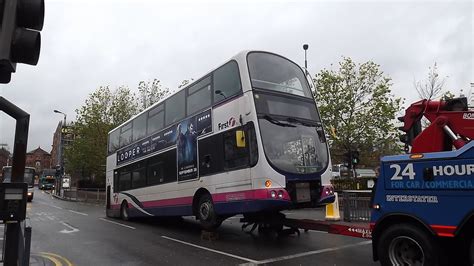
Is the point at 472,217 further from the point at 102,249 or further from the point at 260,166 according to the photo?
the point at 102,249

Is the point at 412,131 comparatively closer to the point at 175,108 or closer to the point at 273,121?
the point at 273,121

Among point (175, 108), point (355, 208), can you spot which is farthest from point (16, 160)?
point (355, 208)

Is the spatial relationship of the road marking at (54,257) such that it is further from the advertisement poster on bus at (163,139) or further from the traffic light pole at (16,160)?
the advertisement poster on bus at (163,139)

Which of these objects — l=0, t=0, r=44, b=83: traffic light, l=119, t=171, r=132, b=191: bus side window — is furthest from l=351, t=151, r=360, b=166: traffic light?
l=0, t=0, r=44, b=83: traffic light

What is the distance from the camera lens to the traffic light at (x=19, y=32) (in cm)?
307

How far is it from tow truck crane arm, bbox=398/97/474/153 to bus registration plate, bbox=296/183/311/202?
2.79 m

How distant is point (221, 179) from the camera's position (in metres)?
10.2

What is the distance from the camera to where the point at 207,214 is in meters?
10.8

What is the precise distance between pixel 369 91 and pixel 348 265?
2248 cm

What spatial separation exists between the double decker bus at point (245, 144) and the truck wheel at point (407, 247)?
282 cm

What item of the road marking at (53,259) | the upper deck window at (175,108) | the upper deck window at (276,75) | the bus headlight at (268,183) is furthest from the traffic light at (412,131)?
the road marking at (53,259)

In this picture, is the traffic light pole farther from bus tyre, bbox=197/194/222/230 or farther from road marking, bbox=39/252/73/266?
bus tyre, bbox=197/194/222/230

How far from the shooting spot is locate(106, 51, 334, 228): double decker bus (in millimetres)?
9086

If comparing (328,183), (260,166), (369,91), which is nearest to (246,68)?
(260,166)
